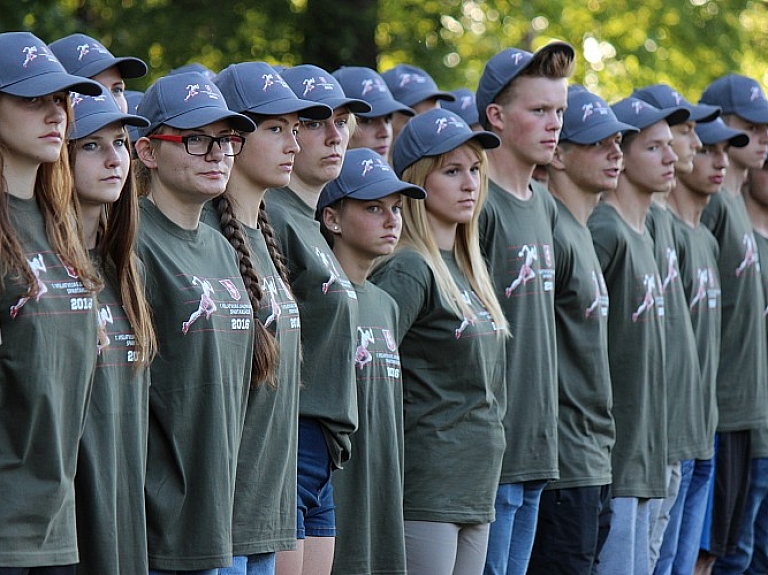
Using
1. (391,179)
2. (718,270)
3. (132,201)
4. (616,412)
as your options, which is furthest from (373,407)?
(718,270)

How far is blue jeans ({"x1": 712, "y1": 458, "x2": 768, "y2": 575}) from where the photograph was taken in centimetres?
860

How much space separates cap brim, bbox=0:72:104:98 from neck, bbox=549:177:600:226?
353 cm

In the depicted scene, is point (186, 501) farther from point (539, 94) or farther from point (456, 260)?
point (539, 94)

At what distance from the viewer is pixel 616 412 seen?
7.36m

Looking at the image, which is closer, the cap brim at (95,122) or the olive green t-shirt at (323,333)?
the cap brim at (95,122)

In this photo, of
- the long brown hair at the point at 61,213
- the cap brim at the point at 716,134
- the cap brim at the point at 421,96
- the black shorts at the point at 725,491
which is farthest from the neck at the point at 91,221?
the black shorts at the point at 725,491

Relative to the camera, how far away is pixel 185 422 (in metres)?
4.59

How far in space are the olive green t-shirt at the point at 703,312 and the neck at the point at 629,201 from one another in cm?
59

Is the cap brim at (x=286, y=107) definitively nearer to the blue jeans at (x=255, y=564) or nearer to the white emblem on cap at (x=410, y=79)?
the blue jeans at (x=255, y=564)

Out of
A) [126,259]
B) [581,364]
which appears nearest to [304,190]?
[126,259]

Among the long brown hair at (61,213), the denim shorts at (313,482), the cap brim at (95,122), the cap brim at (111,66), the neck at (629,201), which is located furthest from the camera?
the neck at (629,201)

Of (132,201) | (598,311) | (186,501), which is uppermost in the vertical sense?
(132,201)

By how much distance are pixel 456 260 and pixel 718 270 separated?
286cm

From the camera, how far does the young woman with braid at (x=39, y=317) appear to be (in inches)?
156
